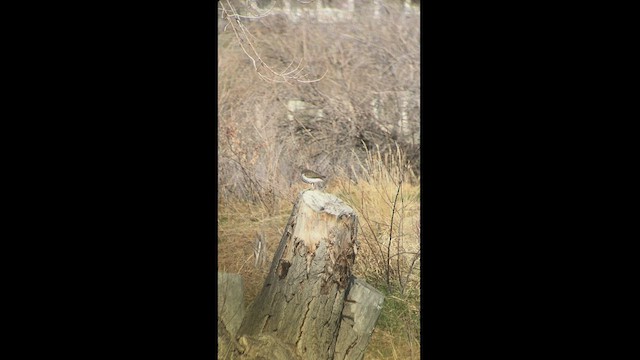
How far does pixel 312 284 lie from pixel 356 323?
13.1 inches

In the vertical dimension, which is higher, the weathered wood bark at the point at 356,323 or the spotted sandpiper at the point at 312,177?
the spotted sandpiper at the point at 312,177

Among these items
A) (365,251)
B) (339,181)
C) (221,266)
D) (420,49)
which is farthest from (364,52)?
(221,266)

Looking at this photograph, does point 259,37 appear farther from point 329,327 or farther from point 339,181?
point 329,327

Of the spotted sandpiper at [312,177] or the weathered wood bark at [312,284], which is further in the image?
the spotted sandpiper at [312,177]

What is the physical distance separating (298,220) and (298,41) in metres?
1.03

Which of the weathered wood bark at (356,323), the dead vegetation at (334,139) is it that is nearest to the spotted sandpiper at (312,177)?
the dead vegetation at (334,139)

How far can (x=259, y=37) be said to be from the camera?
5145mm

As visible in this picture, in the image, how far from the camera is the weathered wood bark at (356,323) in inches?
196

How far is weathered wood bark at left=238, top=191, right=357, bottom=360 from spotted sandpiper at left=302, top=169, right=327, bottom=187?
118mm

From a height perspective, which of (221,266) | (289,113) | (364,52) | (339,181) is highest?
(364,52)

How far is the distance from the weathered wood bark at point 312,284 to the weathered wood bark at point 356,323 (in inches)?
1.4

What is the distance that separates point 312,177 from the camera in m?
5.07

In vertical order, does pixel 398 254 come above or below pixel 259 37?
below

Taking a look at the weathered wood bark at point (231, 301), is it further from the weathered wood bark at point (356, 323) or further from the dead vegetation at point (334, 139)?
the weathered wood bark at point (356, 323)
